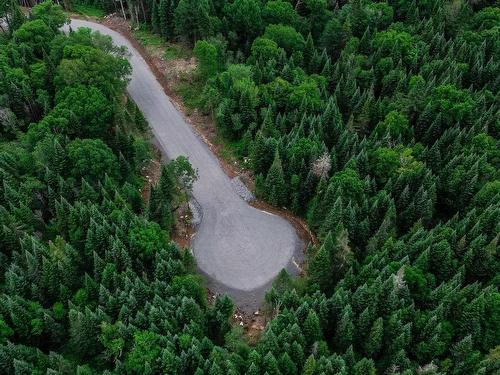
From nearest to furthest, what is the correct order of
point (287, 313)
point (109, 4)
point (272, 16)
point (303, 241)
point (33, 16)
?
point (287, 313) → point (303, 241) → point (33, 16) → point (272, 16) → point (109, 4)

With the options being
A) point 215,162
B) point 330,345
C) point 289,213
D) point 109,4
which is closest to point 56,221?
point 215,162

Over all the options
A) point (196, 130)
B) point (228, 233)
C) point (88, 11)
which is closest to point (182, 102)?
point (196, 130)

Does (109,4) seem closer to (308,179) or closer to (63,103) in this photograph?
(63,103)

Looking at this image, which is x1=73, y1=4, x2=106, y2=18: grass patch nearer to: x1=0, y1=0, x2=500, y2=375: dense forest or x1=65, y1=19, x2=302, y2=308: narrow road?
x1=0, y1=0, x2=500, y2=375: dense forest

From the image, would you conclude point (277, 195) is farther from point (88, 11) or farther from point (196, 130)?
point (88, 11)

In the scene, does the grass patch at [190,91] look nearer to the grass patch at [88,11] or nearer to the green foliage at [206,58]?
the green foliage at [206,58]
